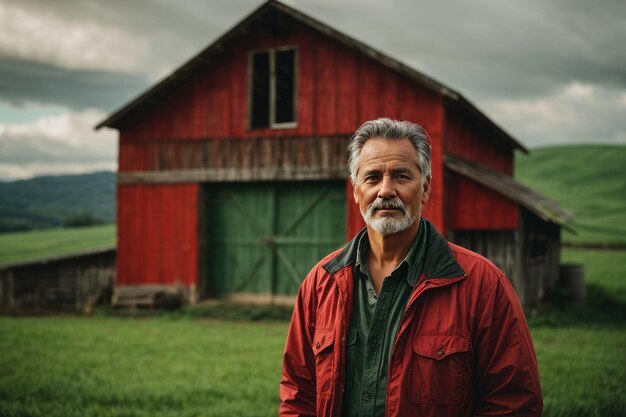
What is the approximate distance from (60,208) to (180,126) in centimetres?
8590

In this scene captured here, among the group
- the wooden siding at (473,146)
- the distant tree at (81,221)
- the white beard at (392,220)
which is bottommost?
the distant tree at (81,221)

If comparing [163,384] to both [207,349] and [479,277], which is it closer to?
[207,349]

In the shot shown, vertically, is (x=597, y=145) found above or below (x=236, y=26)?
above

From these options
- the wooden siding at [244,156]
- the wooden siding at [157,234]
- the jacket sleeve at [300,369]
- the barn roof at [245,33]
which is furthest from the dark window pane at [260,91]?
the jacket sleeve at [300,369]

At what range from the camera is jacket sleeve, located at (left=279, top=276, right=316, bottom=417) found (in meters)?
2.89

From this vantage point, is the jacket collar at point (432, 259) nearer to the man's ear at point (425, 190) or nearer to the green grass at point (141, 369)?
the man's ear at point (425, 190)

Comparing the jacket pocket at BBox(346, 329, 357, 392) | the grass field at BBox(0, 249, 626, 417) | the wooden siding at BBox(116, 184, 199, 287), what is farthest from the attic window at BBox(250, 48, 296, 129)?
the jacket pocket at BBox(346, 329, 357, 392)

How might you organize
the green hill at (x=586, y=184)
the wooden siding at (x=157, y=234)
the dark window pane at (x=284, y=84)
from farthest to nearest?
the green hill at (x=586, y=184), the wooden siding at (x=157, y=234), the dark window pane at (x=284, y=84)

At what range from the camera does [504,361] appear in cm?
242

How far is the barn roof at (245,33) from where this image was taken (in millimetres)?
11617

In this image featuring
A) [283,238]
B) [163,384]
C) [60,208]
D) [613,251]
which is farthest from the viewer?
[60,208]

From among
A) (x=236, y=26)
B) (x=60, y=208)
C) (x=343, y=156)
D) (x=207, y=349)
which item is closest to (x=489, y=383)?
(x=207, y=349)

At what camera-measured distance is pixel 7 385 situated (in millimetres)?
6547

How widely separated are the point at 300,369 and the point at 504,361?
1078 mm
